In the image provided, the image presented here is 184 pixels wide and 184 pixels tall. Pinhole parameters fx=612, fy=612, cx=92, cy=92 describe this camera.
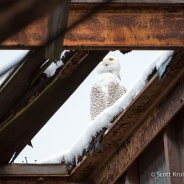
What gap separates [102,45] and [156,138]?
219cm

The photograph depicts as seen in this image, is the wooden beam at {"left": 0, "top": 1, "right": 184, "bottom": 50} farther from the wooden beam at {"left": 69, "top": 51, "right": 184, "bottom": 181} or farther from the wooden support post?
the wooden support post

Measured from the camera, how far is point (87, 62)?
5.36 meters

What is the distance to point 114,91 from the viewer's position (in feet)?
49.6

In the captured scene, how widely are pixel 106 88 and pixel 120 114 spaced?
888 cm

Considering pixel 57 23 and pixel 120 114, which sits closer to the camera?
pixel 57 23

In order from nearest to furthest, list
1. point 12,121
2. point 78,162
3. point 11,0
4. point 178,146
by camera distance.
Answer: point 11,0
point 178,146
point 12,121
point 78,162

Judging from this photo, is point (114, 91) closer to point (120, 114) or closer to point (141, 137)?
point (141, 137)

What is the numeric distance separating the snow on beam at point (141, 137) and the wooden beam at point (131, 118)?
0.05 m

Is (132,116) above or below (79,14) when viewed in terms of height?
above

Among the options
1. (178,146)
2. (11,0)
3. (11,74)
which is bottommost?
(11,0)

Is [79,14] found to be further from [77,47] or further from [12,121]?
[12,121]

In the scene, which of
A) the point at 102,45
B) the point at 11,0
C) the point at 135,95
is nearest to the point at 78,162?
the point at 135,95

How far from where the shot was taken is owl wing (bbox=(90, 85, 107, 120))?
13961 millimetres

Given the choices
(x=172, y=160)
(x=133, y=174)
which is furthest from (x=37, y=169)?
(x=172, y=160)
